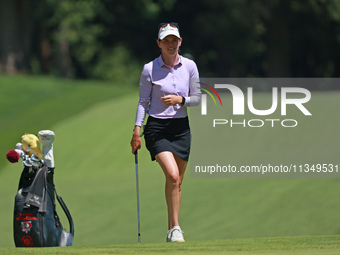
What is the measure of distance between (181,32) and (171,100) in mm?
33060

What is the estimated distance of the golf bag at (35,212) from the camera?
26.0ft

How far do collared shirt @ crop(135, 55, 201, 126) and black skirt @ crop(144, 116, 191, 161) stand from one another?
57 millimetres

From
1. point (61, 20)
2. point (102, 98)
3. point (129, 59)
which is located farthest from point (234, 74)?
point (102, 98)

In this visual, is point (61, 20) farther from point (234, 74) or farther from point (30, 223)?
point (30, 223)

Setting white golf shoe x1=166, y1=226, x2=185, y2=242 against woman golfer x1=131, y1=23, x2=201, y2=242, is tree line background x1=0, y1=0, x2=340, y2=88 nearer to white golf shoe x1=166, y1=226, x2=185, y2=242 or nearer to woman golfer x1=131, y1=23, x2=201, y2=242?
woman golfer x1=131, y1=23, x2=201, y2=242

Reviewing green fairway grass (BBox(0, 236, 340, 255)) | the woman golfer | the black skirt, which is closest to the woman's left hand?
the woman golfer

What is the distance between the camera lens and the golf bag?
7.91 metres

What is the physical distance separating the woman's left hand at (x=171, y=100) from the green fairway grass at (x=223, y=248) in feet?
3.90

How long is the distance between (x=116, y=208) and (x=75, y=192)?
1461 millimetres

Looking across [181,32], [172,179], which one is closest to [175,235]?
[172,179]

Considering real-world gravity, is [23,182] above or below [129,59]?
below

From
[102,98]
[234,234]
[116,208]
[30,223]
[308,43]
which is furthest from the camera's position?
[308,43]

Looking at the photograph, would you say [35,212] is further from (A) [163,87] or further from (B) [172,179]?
(A) [163,87]

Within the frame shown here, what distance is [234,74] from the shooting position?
43.8 metres
